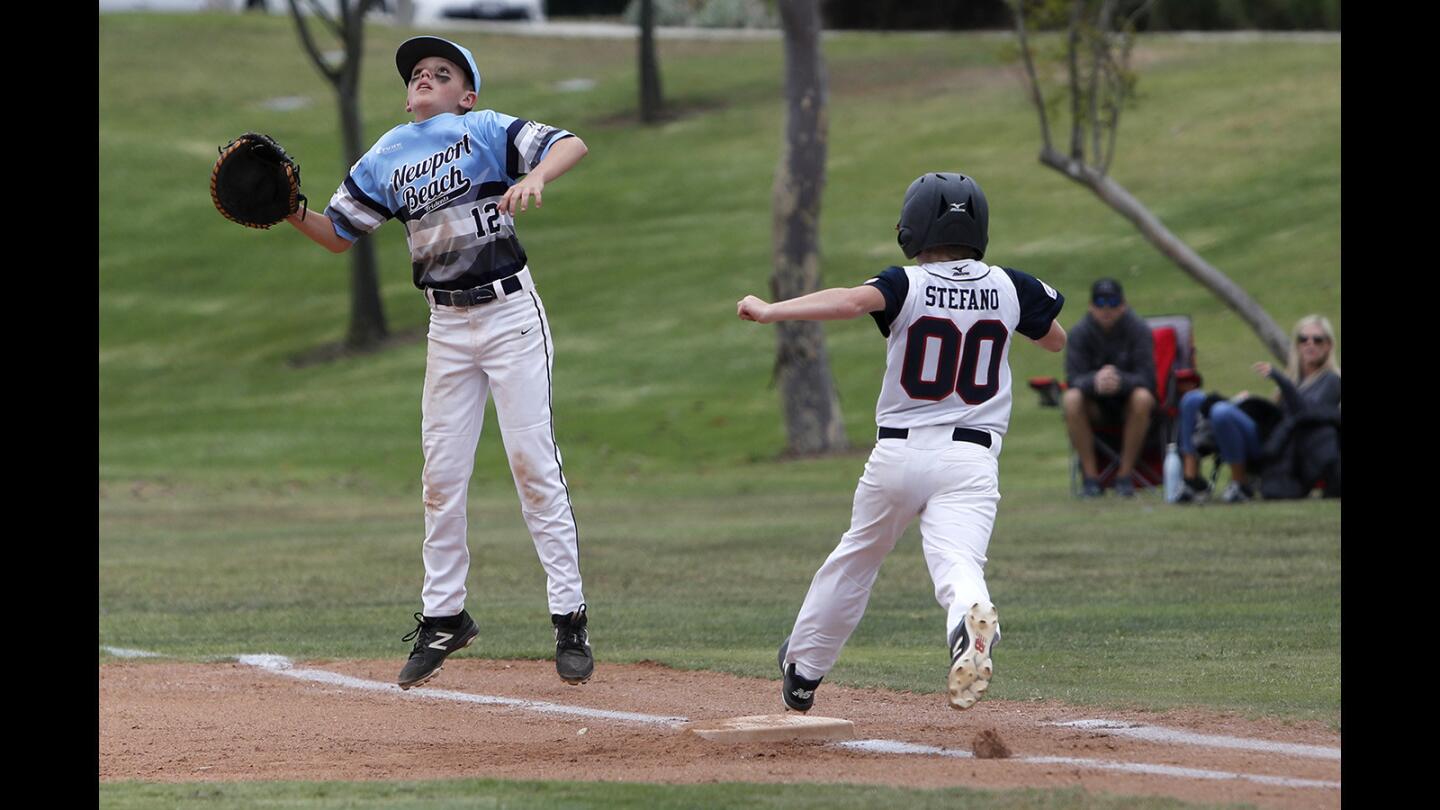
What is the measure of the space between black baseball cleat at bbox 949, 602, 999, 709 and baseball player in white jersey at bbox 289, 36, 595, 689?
198cm

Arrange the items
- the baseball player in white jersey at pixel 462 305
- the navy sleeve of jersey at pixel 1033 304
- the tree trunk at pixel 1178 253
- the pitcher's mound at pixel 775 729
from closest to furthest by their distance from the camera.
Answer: the pitcher's mound at pixel 775 729
the navy sleeve of jersey at pixel 1033 304
the baseball player in white jersey at pixel 462 305
the tree trunk at pixel 1178 253

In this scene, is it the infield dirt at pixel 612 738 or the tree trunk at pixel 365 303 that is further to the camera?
the tree trunk at pixel 365 303

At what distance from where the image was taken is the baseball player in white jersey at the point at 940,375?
611 centimetres

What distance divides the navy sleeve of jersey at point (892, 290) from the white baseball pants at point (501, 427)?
5.21 feet

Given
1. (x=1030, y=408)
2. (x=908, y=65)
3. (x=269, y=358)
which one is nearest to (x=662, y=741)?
(x=1030, y=408)

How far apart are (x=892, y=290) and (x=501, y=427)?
1.81 m

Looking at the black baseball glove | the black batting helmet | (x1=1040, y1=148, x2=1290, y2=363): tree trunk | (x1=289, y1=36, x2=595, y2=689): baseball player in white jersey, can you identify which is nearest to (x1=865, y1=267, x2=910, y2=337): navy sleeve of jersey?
the black batting helmet

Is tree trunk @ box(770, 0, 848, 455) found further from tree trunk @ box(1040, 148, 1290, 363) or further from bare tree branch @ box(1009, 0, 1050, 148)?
tree trunk @ box(1040, 148, 1290, 363)

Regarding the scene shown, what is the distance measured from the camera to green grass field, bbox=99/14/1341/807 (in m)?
9.62

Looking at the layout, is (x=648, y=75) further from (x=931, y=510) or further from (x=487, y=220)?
(x=931, y=510)

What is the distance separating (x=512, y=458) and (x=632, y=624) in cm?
290

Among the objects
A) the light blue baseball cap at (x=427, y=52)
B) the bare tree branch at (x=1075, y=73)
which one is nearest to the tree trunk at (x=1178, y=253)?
the bare tree branch at (x=1075, y=73)

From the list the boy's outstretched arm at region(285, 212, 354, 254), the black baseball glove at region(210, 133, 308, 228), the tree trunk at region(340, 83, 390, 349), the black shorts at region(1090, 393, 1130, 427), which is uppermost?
the black baseball glove at region(210, 133, 308, 228)

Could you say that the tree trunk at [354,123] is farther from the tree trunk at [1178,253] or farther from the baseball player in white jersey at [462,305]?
the baseball player in white jersey at [462,305]
